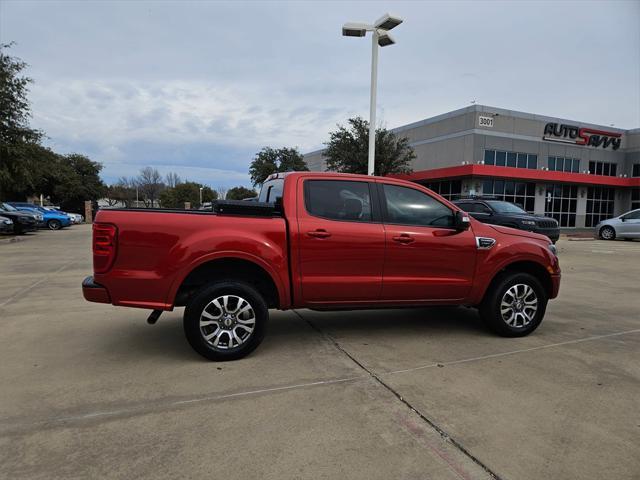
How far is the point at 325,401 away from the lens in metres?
3.69

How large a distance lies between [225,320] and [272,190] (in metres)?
1.79

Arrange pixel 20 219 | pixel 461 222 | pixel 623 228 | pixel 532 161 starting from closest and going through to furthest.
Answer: pixel 461 222 → pixel 20 219 → pixel 623 228 → pixel 532 161

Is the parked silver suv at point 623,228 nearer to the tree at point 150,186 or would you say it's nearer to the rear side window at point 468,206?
the rear side window at point 468,206

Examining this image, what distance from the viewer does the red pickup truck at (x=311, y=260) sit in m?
4.35

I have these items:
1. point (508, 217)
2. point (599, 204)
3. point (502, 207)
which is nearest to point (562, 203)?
point (599, 204)

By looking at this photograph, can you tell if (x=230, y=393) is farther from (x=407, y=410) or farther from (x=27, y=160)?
(x=27, y=160)

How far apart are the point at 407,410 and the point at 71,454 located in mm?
2304

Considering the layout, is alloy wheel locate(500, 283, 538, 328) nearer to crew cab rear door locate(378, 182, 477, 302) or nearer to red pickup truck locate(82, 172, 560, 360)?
red pickup truck locate(82, 172, 560, 360)

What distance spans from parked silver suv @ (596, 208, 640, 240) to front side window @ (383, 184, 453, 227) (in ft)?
72.8

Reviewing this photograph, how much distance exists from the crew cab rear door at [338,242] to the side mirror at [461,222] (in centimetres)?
92

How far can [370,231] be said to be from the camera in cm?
491

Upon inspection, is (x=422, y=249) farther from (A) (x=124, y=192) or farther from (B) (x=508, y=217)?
(A) (x=124, y=192)

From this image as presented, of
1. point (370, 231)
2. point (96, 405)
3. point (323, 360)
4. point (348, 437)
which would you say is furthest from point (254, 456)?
point (370, 231)

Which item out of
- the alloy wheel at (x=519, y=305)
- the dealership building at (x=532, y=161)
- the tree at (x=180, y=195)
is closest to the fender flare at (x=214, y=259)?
the alloy wheel at (x=519, y=305)
